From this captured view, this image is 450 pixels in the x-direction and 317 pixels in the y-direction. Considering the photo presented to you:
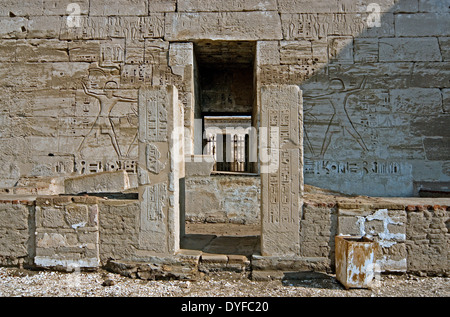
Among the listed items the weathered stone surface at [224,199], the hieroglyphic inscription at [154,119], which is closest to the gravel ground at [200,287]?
the hieroglyphic inscription at [154,119]

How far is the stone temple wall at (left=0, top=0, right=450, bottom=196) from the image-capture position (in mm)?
8250

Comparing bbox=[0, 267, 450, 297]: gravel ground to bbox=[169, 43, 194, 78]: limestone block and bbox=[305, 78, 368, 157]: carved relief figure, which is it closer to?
bbox=[305, 78, 368, 157]: carved relief figure

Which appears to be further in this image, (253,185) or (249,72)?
(249,72)

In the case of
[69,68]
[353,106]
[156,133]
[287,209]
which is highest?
[69,68]

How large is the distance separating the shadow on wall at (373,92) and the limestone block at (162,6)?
Answer: 7.96 ft

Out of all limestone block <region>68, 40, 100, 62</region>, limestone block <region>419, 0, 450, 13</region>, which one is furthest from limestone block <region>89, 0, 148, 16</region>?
limestone block <region>419, 0, 450, 13</region>

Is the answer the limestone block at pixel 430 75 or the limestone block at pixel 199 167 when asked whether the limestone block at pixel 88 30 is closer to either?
the limestone block at pixel 199 167

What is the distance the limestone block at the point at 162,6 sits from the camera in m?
8.36

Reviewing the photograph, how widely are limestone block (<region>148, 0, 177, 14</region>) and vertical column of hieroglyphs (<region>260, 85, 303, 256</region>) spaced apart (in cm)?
520

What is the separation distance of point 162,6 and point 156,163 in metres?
5.44

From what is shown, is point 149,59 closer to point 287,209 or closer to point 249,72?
point 249,72

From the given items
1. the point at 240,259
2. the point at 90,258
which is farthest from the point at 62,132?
the point at 240,259

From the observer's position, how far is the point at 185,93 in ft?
27.1

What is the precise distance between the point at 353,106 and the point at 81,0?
21.2 ft
